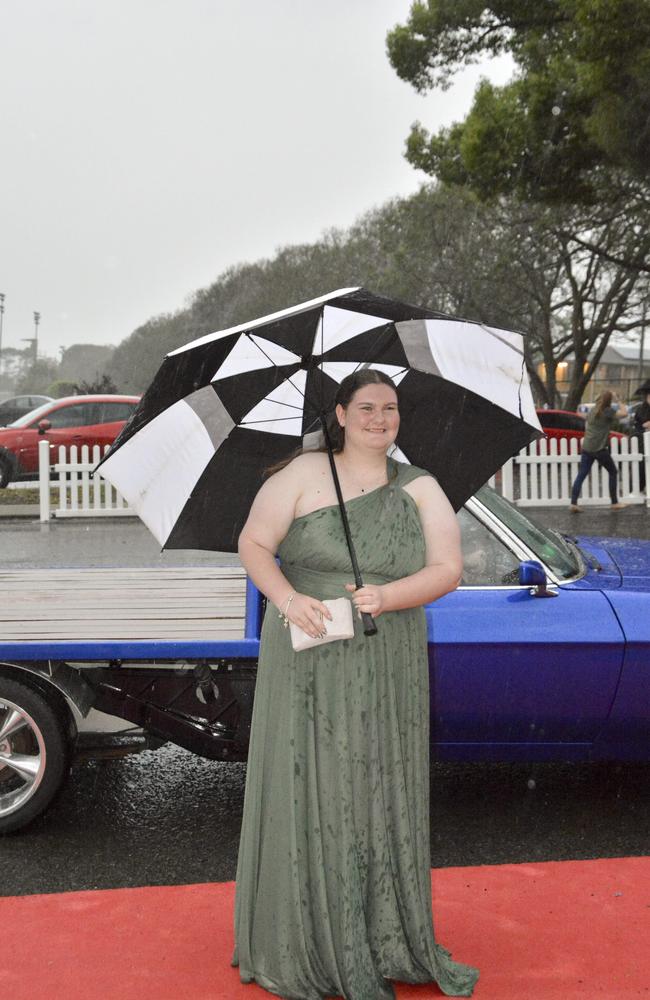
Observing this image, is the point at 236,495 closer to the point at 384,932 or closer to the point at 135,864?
the point at 384,932

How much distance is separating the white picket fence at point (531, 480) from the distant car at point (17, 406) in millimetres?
16312

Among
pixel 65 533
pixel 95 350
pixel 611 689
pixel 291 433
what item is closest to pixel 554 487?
pixel 65 533

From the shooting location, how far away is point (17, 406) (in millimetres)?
33375

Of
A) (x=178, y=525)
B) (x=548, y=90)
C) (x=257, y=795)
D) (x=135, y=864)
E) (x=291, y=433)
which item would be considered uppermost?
(x=548, y=90)

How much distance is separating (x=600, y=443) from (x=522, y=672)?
38.2ft

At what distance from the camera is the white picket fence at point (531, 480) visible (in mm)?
16094

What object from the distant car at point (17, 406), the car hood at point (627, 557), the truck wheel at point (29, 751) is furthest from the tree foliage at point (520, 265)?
the truck wheel at point (29, 751)

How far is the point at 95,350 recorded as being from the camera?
14400 centimetres

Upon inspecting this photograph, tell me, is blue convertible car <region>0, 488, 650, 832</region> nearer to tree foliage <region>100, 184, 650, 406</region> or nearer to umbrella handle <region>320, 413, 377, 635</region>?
umbrella handle <region>320, 413, 377, 635</region>

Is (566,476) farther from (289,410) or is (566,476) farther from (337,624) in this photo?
Answer: (337,624)

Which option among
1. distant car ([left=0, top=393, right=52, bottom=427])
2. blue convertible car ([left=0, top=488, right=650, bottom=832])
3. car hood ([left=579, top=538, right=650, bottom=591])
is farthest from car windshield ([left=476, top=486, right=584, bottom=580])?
distant car ([left=0, top=393, right=52, bottom=427])

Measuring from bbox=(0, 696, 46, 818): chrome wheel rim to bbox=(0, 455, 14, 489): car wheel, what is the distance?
52.4 feet

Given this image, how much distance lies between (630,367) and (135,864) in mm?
116253

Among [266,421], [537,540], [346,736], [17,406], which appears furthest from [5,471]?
[346,736]
